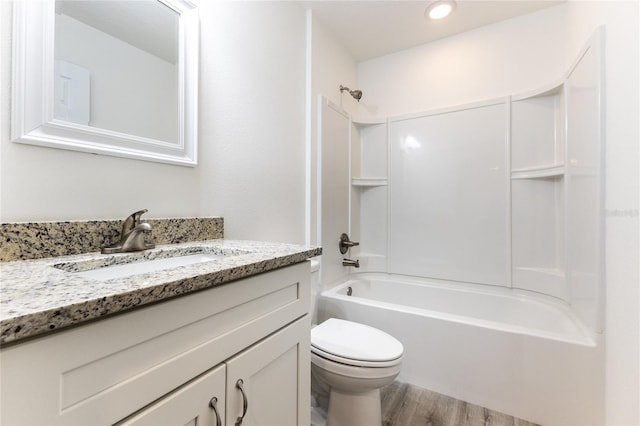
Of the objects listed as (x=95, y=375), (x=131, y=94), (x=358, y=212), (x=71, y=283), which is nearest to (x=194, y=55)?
(x=131, y=94)

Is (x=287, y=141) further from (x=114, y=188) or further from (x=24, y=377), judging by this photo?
(x=24, y=377)

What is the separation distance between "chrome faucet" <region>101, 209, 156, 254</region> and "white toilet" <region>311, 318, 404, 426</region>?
2.87 ft

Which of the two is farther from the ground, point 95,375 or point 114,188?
point 114,188

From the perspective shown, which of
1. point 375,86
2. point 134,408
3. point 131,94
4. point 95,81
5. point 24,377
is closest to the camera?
point 24,377

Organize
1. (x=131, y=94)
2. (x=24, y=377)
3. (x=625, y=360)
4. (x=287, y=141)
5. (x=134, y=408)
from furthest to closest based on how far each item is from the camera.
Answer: (x=287, y=141) → (x=625, y=360) → (x=131, y=94) → (x=134, y=408) → (x=24, y=377)

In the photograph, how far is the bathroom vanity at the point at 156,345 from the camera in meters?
0.38

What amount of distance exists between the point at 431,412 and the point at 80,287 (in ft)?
5.68

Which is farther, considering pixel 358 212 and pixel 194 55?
pixel 358 212

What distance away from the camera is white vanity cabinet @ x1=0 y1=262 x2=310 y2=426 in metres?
0.39

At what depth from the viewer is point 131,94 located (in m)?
0.99

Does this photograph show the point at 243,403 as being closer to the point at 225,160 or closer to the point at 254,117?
the point at 225,160

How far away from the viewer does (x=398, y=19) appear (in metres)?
2.01

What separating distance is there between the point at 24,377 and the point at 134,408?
180mm

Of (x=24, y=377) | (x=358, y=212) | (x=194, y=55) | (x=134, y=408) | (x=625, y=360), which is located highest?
(x=194, y=55)
